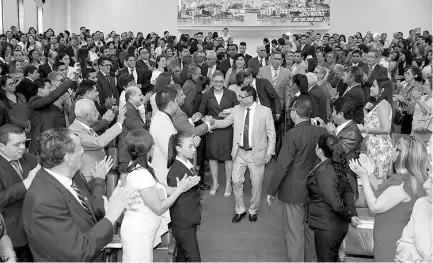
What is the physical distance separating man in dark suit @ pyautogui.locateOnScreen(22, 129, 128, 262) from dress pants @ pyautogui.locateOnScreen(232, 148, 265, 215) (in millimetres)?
3025

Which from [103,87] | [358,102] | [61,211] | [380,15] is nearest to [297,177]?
[358,102]

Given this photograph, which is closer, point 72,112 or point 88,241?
point 88,241

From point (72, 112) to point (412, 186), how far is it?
3.42 metres

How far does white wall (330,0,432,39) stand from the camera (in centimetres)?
2155

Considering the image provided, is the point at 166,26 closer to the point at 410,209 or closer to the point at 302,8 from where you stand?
the point at 302,8

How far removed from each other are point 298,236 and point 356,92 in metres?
2.34

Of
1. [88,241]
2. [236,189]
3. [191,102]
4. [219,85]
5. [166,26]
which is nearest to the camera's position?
[88,241]

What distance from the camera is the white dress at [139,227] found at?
3.18 m

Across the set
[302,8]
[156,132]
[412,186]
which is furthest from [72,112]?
[302,8]

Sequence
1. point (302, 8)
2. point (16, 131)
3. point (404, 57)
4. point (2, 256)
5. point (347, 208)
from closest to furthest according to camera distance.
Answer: point (2, 256) → point (16, 131) → point (347, 208) → point (404, 57) → point (302, 8)

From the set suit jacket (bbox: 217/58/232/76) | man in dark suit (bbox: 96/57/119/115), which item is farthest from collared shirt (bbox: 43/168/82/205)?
suit jacket (bbox: 217/58/232/76)

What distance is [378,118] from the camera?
5438 mm

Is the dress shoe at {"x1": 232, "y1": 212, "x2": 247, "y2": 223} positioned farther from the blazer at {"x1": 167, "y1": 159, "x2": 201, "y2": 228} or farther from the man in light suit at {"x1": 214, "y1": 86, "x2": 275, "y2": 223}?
the blazer at {"x1": 167, "y1": 159, "x2": 201, "y2": 228}

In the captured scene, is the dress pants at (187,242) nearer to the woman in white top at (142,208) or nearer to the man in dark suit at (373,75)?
the woman in white top at (142,208)
